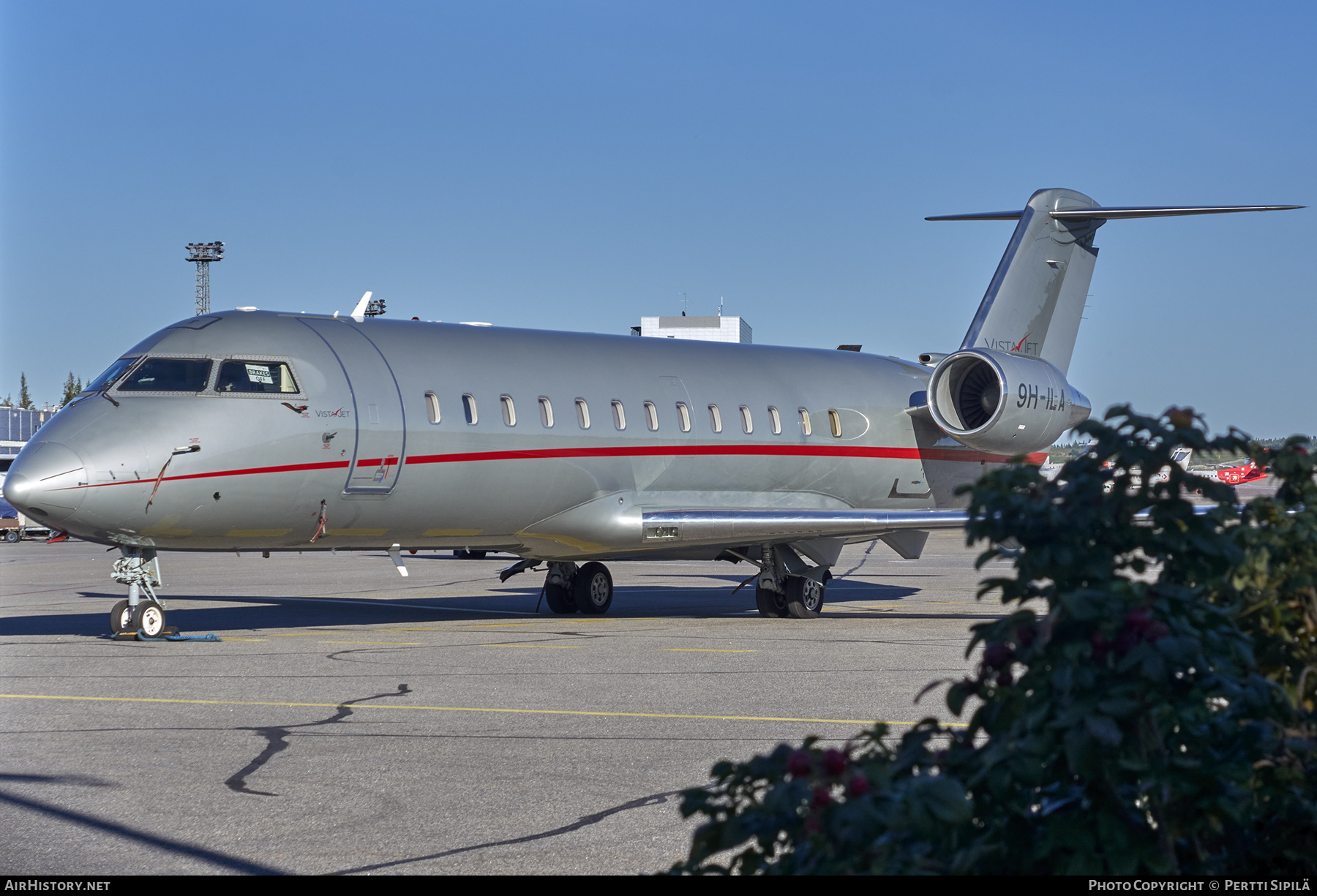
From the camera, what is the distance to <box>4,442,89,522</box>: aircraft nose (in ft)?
40.1

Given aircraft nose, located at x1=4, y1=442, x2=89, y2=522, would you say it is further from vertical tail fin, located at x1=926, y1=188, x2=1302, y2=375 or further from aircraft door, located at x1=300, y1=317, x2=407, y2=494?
vertical tail fin, located at x1=926, y1=188, x2=1302, y2=375

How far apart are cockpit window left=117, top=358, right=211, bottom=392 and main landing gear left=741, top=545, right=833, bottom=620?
802cm

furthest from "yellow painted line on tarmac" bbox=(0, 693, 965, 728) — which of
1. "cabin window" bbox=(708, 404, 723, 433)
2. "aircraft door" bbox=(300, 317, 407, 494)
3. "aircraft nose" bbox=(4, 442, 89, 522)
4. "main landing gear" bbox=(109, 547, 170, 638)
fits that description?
"cabin window" bbox=(708, 404, 723, 433)

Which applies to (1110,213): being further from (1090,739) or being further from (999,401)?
(1090,739)

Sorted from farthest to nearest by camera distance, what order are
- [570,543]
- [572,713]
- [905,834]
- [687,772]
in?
[570,543]
[572,713]
[687,772]
[905,834]

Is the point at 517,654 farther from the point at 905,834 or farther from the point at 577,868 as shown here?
the point at 905,834

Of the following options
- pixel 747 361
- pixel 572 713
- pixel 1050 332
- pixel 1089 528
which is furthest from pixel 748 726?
pixel 1050 332

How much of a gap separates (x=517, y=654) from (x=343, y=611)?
251 inches

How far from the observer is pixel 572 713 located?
9.05 metres

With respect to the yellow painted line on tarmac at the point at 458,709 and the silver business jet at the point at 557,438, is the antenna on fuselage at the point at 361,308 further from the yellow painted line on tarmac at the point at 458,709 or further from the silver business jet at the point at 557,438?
the yellow painted line on tarmac at the point at 458,709

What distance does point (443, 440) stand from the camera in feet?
48.0

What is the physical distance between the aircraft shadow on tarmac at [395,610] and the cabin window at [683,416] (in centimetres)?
270

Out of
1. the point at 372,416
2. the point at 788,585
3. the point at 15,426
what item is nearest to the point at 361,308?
the point at 372,416

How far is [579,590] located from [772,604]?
2753mm
